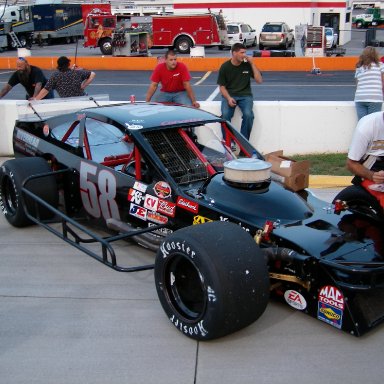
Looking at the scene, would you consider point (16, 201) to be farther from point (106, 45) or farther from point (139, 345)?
point (106, 45)

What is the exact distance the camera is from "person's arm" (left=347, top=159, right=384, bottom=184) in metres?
4.16

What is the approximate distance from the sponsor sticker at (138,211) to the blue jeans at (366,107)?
4.51 m

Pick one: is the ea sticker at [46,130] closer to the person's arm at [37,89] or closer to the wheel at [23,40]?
the person's arm at [37,89]

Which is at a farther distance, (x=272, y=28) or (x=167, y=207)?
(x=272, y=28)

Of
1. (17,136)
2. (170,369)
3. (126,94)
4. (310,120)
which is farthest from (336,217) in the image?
(126,94)

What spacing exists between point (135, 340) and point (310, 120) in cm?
550

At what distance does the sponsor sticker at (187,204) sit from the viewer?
4273mm

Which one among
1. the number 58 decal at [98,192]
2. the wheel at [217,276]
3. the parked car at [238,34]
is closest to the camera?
the wheel at [217,276]

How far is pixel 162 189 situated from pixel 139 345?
1330 mm

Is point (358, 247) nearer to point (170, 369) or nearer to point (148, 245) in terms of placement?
point (170, 369)

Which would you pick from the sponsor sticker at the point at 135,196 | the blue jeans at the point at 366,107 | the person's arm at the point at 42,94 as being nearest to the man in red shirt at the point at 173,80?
the person's arm at the point at 42,94

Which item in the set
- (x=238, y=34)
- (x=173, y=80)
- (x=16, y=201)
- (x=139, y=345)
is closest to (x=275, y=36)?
(x=238, y=34)

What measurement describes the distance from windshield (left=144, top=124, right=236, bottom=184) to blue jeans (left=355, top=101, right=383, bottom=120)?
3.68 metres

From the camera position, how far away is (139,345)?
3627mm
